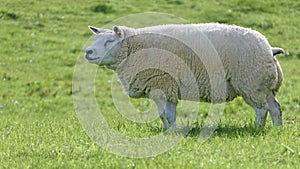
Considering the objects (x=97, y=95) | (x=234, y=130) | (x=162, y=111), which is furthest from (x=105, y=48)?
(x=97, y=95)

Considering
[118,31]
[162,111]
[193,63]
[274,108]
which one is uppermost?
[118,31]

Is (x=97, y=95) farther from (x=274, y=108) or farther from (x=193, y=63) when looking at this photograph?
(x=274, y=108)

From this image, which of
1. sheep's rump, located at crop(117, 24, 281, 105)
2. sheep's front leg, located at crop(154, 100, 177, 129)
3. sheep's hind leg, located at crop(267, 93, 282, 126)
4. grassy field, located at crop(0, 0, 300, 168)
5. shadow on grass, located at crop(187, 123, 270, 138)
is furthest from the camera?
sheep's hind leg, located at crop(267, 93, 282, 126)

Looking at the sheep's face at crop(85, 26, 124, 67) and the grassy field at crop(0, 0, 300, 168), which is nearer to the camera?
the grassy field at crop(0, 0, 300, 168)

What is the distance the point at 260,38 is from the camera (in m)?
8.32

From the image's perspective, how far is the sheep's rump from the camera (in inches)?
323

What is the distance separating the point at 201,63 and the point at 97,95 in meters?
8.90

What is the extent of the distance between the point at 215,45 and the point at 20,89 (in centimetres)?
994

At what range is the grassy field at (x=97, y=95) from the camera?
6.51 m

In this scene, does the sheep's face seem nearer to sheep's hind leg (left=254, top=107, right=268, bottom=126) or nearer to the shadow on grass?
the shadow on grass

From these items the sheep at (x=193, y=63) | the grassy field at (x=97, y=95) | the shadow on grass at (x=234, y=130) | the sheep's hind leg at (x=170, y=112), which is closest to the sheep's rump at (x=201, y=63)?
the sheep at (x=193, y=63)

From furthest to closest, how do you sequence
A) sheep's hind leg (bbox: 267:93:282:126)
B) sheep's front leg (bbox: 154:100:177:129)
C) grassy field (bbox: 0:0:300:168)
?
sheep's hind leg (bbox: 267:93:282:126) → sheep's front leg (bbox: 154:100:177:129) → grassy field (bbox: 0:0:300:168)

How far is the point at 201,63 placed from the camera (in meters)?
8.38

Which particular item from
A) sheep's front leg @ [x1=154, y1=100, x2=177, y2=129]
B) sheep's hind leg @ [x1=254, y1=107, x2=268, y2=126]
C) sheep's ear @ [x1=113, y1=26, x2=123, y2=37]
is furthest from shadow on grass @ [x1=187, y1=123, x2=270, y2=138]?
sheep's ear @ [x1=113, y1=26, x2=123, y2=37]
